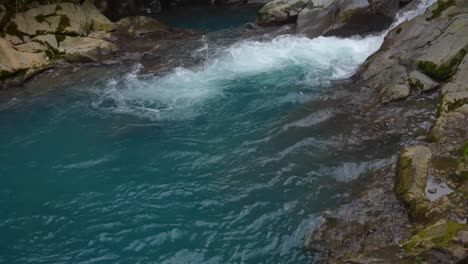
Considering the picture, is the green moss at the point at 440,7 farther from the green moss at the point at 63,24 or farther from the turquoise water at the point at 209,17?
the green moss at the point at 63,24

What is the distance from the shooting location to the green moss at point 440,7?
12.2 meters

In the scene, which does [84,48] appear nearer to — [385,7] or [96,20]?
[96,20]

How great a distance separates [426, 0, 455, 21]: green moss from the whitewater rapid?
1.92 m

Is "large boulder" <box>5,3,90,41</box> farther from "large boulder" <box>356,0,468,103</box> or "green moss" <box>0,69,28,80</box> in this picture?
"large boulder" <box>356,0,468,103</box>

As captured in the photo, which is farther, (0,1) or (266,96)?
(0,1)

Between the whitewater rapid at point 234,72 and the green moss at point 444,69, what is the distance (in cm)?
222

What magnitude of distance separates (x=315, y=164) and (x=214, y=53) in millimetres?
7727

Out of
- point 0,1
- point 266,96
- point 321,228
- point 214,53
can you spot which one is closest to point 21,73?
point 0,1

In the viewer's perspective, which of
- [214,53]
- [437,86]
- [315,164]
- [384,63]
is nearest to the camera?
[315,164]

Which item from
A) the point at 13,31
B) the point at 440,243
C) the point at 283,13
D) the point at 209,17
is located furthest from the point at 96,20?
the point at 440,243

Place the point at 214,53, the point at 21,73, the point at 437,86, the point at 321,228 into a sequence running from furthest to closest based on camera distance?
the point at 214,53, the point at 21,73, the point at 437,86, the point at 321,228

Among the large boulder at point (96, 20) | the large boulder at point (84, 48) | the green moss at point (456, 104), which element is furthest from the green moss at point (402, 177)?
the large boulder at point (96, 20)

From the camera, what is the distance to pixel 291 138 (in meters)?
9.21

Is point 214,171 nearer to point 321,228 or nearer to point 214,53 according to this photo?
point 321,228
